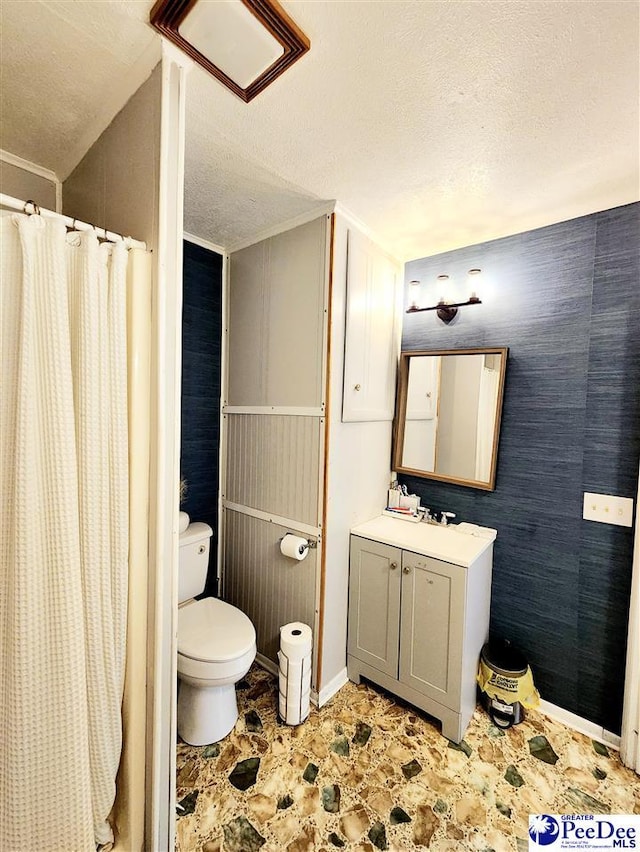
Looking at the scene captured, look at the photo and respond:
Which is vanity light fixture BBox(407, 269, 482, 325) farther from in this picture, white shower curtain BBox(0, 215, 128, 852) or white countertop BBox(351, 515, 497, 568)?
white shower curtain BBox(0, 215, 128, 852)

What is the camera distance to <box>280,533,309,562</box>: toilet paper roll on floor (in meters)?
1.78

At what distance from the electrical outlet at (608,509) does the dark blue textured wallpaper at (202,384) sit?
2013mm

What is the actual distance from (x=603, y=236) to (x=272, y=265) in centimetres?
160

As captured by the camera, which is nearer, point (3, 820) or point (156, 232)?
point (3, 820)

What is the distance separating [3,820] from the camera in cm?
87

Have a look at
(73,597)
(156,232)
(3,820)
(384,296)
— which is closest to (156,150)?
(156,232)

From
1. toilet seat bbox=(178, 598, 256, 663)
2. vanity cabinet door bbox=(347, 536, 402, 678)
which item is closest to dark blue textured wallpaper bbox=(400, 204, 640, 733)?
vanity cabinet door bbox=(347, 536, 402, 678)

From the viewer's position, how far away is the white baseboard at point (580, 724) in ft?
5.30

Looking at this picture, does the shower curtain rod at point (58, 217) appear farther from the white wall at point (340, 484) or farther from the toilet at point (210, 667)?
the toilet at point (210, 667)

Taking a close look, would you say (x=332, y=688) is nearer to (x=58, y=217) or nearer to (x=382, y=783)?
(x=382, y=783)

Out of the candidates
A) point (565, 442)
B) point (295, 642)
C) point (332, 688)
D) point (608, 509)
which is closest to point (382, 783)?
point (332, 688)

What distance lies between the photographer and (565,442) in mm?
1733

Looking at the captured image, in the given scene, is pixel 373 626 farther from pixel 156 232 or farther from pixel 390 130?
pixel 390 130

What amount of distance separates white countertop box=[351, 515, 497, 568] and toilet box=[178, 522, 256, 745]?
0.77 m
